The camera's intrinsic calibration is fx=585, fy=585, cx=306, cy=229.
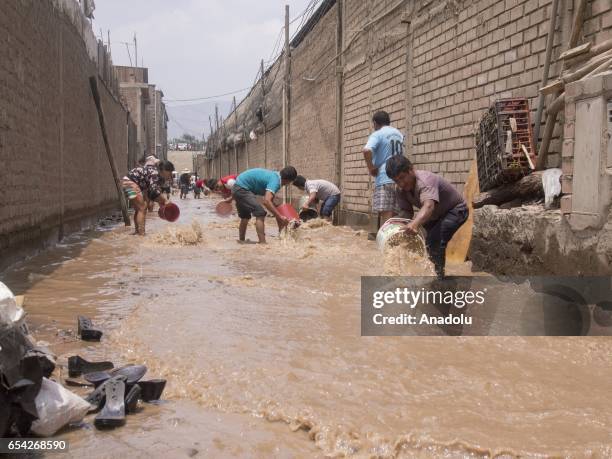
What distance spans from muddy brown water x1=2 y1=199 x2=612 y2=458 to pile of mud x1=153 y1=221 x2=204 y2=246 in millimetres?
2860

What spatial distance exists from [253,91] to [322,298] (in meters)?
22.1

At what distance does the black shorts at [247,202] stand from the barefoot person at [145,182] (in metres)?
1.66

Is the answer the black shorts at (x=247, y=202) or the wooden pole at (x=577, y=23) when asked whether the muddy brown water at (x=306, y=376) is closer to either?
the wooden pole at (x=577, y=23)

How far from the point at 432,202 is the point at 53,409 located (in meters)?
2.84

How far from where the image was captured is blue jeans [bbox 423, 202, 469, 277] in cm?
446

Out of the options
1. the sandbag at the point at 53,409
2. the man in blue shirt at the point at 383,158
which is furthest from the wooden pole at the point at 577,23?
the sandbag at the point at 53,409

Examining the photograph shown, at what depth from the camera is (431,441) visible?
2137mm

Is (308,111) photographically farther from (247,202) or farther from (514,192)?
(514,192)

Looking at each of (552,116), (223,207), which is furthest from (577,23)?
(223,207)

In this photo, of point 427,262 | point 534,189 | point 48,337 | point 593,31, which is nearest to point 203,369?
point 48,337

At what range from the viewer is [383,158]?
7047mm

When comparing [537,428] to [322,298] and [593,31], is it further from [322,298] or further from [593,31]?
[593,31]

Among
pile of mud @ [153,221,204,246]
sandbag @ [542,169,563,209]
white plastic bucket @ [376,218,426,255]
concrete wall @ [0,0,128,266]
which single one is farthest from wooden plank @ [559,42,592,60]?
pile of mud @ [153,221,204,246]

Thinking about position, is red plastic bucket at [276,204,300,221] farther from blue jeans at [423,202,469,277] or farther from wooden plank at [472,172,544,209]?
blue jeans at [423,202,469,277]
